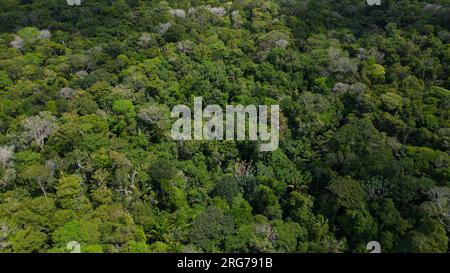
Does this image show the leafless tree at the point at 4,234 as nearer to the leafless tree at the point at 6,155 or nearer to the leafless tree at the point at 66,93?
the leafless tree at the point at 6,155

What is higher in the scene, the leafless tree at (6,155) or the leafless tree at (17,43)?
the leafless tree at (17,43)

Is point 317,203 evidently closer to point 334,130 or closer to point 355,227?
point 355,227

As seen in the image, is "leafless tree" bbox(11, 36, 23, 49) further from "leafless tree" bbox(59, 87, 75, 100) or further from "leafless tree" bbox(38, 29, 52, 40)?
"leafless tree" bbox(59, 87, 75, 100)
